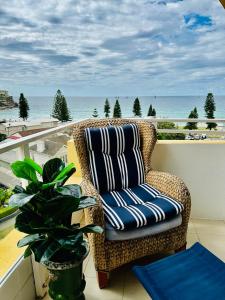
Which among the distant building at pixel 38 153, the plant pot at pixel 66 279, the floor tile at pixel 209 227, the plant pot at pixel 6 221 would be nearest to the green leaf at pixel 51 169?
the distant building at pixel 38 153

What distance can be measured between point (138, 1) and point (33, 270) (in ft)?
18.7

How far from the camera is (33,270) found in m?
1.63

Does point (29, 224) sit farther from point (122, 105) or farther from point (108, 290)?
point (122, 105)

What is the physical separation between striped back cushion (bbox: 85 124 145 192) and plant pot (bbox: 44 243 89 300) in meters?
0.95

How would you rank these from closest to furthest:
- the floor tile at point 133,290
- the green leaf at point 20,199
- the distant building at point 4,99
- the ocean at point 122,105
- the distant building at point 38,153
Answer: the green leaf at point 20,199, the distant building at point 38,153, the floor tile at point 133,290, the distant building at point 4,99, the ocean at point 122,105

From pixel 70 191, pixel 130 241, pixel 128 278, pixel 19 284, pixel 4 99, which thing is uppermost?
pixel 4 99

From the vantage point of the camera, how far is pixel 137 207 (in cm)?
183

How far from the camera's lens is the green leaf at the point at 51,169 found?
49.4 inches

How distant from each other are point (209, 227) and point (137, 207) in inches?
43.0

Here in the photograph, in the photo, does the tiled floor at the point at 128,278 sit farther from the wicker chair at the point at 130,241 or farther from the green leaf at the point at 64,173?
the green leaf at the point at 64,173

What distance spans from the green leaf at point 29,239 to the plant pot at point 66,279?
5.3 inches

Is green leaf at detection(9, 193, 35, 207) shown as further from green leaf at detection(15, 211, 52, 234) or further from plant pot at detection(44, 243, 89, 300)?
plant pot at detection(44, 243, 89, 300)

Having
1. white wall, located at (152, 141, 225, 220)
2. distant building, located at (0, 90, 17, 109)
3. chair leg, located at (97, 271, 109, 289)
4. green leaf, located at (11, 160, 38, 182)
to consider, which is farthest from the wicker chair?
distant building, located at (0, 90, 17, 109)

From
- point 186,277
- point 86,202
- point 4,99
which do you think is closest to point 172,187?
point 186,277
